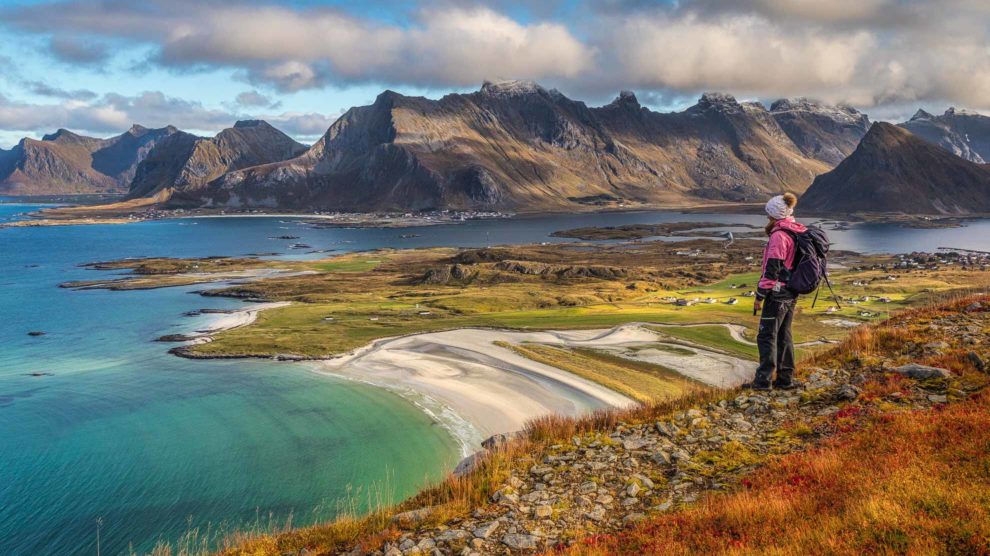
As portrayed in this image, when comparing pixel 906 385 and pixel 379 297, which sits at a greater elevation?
pixel 906 385

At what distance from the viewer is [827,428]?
1076 centimetres

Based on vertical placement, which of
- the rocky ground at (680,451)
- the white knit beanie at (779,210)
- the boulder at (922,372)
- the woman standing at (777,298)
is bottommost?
the rocky ground at (680,451)

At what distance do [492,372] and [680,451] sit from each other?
32.4m

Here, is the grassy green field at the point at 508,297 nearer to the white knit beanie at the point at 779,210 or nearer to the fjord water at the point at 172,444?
the fjord water at the point at 172,444

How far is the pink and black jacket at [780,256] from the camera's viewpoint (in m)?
12.7

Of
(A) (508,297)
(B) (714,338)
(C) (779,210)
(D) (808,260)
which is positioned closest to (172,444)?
(C) (779,210)

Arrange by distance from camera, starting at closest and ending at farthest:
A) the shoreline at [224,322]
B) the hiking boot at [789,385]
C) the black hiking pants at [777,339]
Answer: the black hiking pants at [777,339]
the hiking boot at [789,385]
the shoreline at [224,322]

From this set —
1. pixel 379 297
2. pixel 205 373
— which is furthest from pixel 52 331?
pixel 379 297

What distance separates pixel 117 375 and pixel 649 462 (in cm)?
4742

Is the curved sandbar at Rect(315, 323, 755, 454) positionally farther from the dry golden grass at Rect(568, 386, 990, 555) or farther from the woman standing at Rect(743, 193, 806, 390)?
the dry golden grass at Rect(568, 386, 990, 555)

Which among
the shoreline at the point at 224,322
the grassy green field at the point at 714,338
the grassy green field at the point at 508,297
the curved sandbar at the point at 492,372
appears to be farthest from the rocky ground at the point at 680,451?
the shoreline at the point at 224,322

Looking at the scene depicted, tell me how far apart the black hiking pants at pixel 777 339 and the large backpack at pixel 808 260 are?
46 cm

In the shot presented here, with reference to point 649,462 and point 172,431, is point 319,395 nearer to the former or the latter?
point 172,431

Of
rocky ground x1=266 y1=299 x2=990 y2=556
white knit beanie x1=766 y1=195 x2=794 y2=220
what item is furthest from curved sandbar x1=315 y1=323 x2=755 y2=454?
white knit beanie x1=766 y1=195 x2=794 y2=220
